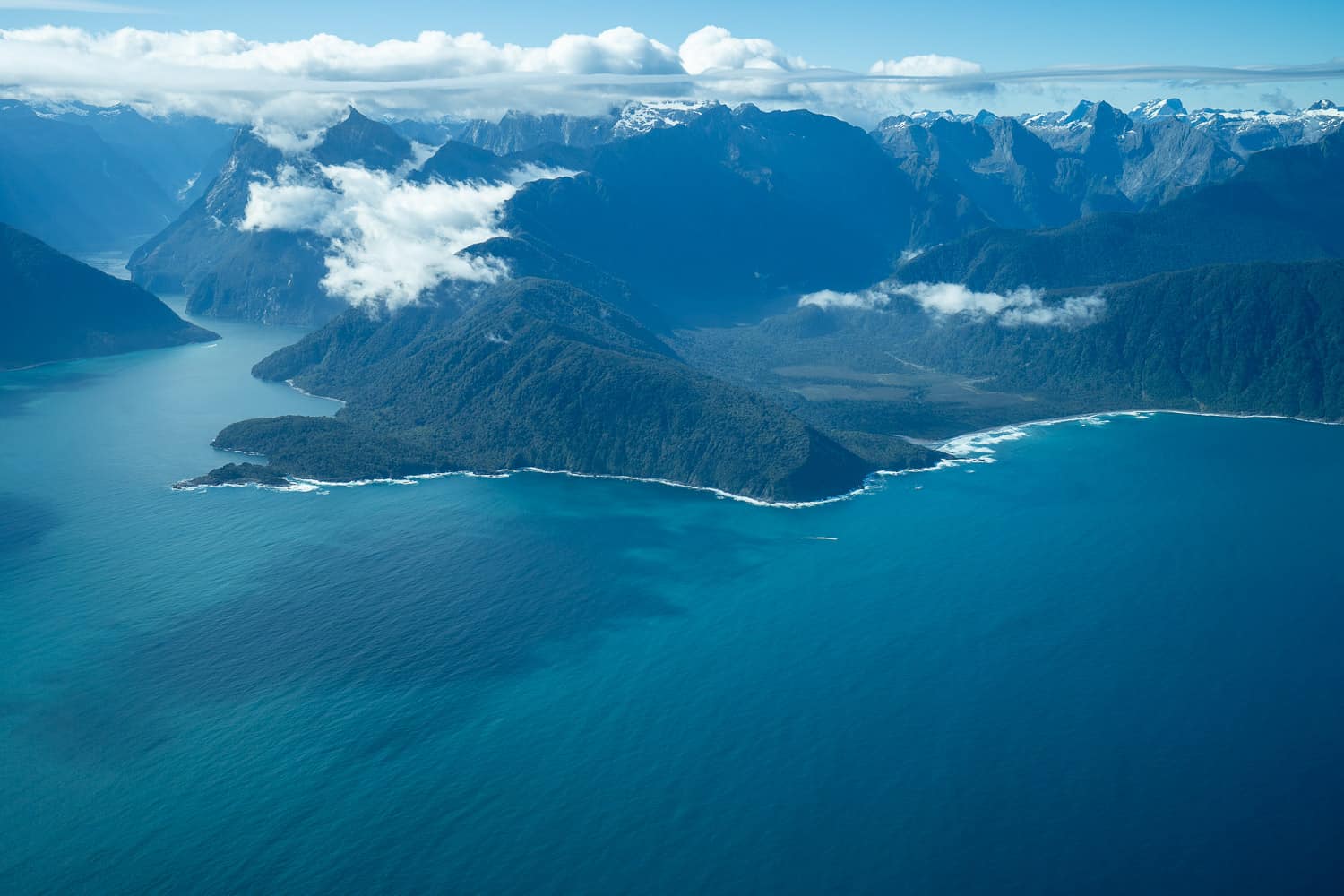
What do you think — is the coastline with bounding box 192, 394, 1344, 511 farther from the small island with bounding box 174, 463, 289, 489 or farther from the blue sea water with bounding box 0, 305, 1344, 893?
the blue sea water with bounding box 0, 305, 1344, 893

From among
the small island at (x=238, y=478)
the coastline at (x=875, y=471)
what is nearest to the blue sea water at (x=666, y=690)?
the coastline at (x=875, y=471)

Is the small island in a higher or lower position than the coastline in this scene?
lower

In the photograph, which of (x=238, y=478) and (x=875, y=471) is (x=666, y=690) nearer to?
(x=875, y=471)

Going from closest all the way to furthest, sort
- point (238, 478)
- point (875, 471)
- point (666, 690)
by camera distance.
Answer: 1. point (666, 690)
2. point (238, 478)
3. point (875, 471)

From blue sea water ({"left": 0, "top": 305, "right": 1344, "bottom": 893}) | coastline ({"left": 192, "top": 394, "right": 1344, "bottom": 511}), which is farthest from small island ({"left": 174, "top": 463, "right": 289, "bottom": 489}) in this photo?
blue sea water ({"left": 0, "top": 305, "right": 1344, "bottom": 893})

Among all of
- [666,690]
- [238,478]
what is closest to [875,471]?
[666,690]

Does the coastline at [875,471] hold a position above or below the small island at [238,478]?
above

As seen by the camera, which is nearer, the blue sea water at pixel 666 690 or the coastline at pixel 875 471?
the blue sea water at pixel 666 690

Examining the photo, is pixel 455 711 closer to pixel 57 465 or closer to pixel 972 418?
pixel 57 465

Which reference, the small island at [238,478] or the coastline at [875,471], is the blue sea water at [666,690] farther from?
the small island at [238,478]
